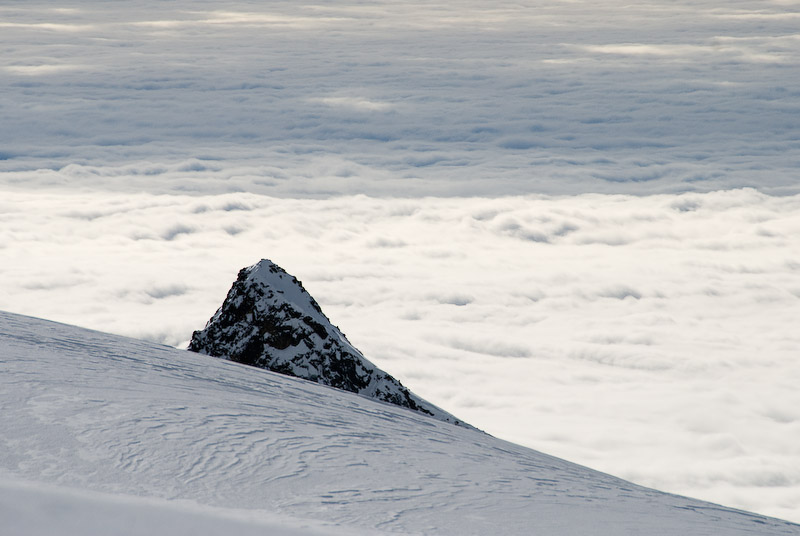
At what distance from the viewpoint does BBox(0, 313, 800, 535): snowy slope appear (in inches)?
150

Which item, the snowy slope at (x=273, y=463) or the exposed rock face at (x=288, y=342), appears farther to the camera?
the exposed rock face at (x=288, y=342)

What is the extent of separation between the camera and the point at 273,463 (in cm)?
451

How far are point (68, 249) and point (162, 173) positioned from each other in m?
58.3

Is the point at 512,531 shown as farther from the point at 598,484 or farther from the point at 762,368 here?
the point at 762,368

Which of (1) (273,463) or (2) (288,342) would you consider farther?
(2) (288,342)

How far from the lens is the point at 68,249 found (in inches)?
5015

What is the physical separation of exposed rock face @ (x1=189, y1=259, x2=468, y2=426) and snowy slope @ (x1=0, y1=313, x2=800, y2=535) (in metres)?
5.64

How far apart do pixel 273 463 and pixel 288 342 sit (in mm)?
8451

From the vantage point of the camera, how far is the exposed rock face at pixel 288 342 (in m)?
12.8

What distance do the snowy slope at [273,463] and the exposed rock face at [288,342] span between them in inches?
222

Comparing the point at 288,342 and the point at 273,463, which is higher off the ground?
the point at 288,342

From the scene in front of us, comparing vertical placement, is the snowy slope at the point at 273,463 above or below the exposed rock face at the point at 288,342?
below

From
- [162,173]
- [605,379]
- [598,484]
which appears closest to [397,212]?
[162,173]

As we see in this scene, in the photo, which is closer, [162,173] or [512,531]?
[512,531]
